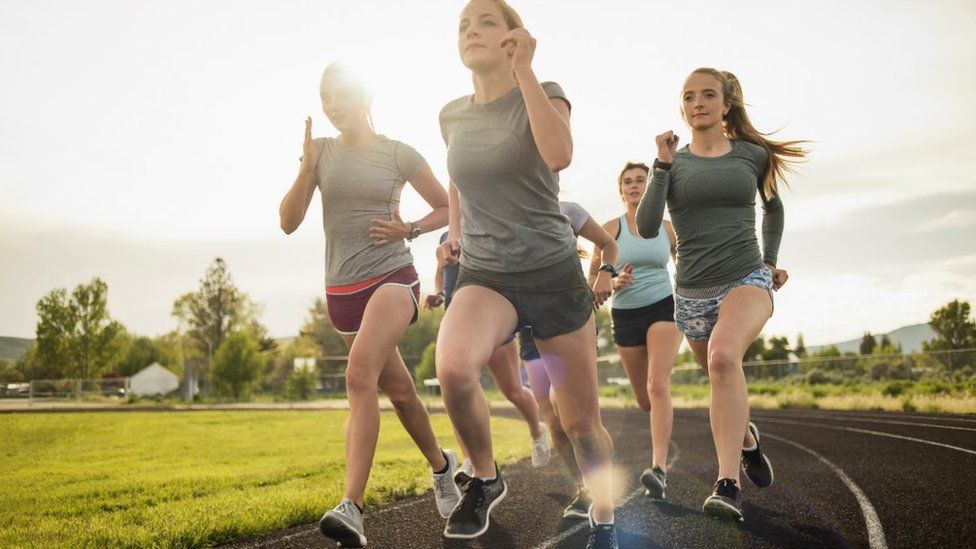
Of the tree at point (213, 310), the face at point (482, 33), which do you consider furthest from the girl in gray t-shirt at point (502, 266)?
the tree at point (213, 310)

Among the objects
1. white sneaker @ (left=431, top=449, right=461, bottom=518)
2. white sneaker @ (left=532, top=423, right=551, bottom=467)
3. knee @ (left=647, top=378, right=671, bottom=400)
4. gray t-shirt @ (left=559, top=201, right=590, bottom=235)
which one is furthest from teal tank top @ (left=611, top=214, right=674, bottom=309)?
white sneaker @ (left=431, top=449, right=461, bottom=518)

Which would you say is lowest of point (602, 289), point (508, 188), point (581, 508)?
point (581, 508)

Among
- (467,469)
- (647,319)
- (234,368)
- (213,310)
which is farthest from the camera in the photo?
(213,310)

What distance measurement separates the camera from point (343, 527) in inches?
132

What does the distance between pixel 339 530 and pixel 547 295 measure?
144 centimetres

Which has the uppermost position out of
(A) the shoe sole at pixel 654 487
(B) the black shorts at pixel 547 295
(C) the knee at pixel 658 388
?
(B) the black shorts at pixel 547 295

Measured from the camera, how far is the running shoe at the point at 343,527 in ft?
11.0

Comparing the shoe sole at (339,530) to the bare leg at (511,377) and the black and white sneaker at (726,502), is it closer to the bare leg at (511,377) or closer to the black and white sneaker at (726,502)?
the black and white sneaker at (726,502)

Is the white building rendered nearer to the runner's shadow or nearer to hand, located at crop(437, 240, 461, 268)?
the runner's shadow

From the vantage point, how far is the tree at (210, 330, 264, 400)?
43938mm

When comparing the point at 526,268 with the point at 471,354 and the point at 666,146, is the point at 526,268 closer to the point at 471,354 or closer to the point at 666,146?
the point at 471,354

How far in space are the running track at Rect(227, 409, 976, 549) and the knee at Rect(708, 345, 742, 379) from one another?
94 cm

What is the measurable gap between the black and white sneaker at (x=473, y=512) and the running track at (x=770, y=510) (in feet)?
3.66

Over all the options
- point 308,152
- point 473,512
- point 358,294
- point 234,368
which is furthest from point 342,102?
point 234,368
